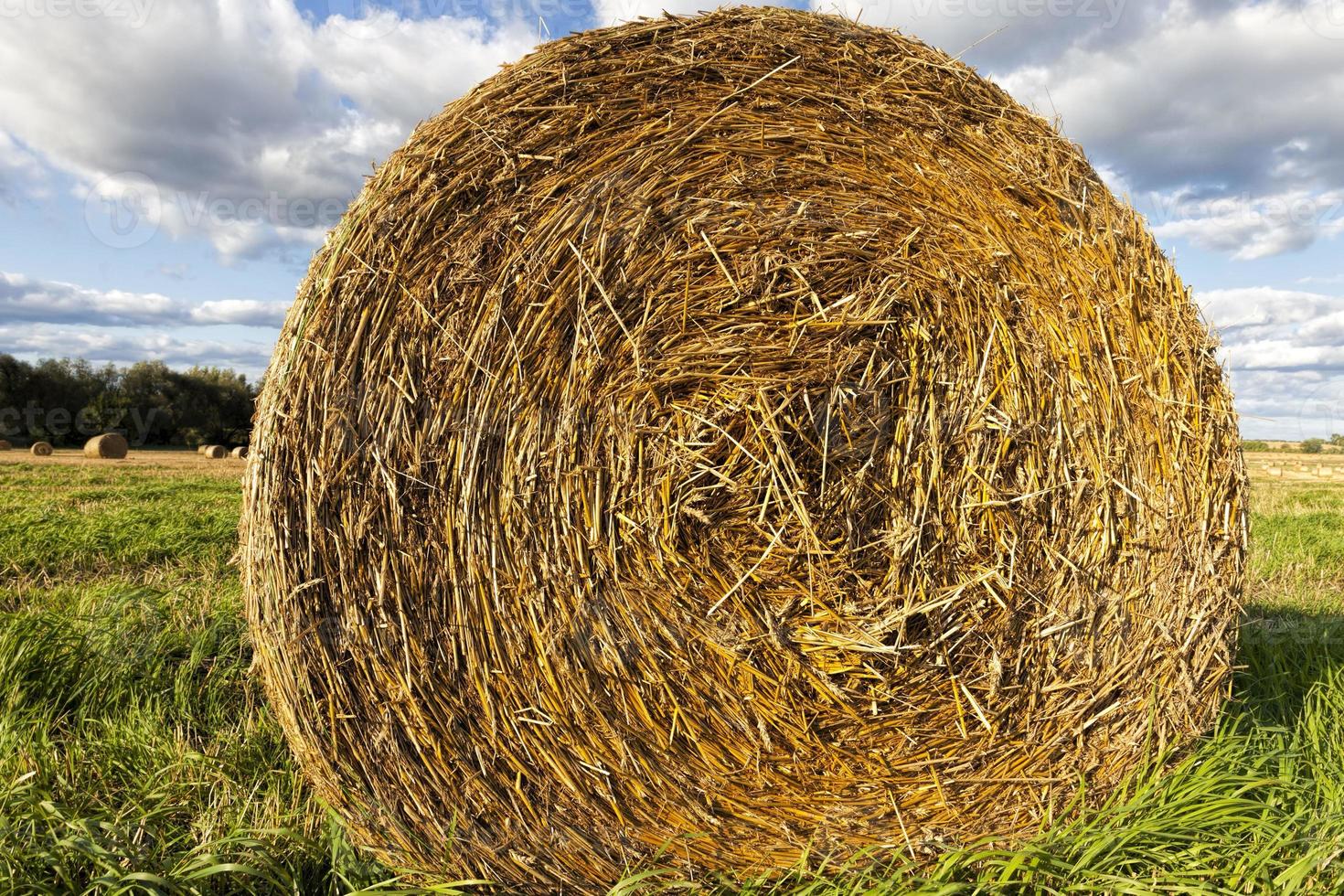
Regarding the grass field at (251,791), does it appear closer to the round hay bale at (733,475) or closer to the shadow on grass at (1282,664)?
the shadow on grass at (1282,664)

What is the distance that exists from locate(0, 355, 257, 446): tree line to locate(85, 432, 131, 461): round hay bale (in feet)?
21.9

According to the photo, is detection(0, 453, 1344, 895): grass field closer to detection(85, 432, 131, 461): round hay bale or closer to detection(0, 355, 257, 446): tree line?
detection(85, 432, 131, 461): round hay bale

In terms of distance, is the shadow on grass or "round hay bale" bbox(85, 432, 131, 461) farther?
"round hay bale" bbox(85, 432, 131, 461)

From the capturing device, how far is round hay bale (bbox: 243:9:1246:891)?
2.62 meters

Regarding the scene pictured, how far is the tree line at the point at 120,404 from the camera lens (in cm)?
3020

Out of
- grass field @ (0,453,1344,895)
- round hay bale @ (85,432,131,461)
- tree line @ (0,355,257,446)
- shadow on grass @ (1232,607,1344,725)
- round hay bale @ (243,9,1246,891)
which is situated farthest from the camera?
tree line @ (0,355,257,446)

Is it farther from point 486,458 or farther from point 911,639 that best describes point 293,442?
point 911,639

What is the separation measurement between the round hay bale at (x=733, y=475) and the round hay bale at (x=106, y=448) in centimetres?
2404

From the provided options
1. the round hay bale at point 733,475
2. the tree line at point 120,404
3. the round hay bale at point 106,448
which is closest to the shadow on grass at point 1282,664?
the round hay bale at point 733,475

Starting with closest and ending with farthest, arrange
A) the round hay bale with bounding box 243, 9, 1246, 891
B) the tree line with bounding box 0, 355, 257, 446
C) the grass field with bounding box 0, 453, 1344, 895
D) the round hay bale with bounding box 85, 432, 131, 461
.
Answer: the grass field with bounding box 0, 453, 1344, 895 < the round hay bale with bounding box 243, 9, 1246, 891 < the round hay bale with bounding box 85, 432, 131, 461 < the tree line with bounding box 0, 355, 257, 446

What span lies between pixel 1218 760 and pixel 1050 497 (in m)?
1.05

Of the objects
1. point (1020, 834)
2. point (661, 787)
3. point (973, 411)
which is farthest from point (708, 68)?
point (1020, 834)

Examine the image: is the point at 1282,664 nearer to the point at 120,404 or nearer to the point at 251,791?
the point at 251,791

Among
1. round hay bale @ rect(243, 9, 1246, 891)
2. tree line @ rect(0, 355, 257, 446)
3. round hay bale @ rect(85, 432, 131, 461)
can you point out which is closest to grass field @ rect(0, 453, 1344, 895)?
round hay bale @ rect(243, 9, 1246, 891)
